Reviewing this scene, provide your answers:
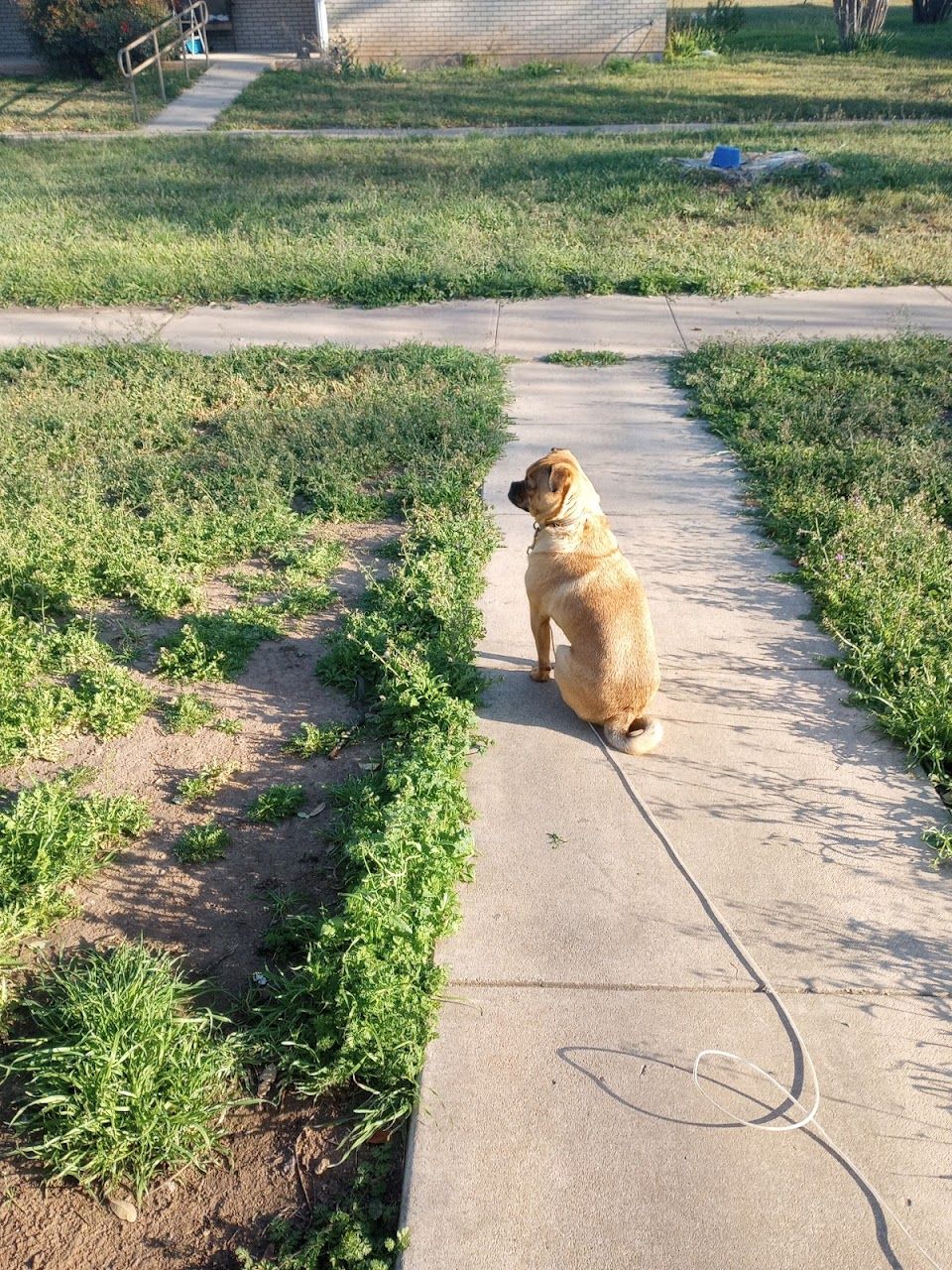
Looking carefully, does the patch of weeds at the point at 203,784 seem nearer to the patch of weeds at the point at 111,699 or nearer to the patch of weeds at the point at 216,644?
the patch of weeds at the point at 111,699

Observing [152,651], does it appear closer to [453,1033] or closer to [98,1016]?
[98,1016]

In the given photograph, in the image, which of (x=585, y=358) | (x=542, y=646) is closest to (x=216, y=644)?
(x=542, y=646)

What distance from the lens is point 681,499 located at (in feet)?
20.6

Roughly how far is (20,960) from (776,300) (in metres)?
9.05

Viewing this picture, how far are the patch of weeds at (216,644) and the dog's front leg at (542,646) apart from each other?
1.41 m

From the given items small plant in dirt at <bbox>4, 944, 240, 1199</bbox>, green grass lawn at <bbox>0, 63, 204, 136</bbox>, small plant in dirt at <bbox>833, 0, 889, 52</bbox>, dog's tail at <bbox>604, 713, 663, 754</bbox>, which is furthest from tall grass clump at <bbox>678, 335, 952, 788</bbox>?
small plant in dirt at <bbox>833, 0, 889, 52</bbox>

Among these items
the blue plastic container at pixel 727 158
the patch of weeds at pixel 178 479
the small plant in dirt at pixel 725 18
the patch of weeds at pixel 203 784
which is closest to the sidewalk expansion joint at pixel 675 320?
the patch of weeds at pixel 178 479

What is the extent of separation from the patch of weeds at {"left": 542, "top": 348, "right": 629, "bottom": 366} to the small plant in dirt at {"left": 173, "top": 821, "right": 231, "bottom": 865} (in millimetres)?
5891

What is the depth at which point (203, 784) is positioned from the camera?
403cm

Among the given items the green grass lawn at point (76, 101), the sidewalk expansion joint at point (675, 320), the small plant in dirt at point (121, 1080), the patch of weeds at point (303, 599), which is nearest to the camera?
the small plant in dirt at point (121, 1080)

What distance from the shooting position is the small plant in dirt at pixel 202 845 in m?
3.67

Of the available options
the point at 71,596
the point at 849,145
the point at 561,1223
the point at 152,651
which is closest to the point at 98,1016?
the point at 561,1223

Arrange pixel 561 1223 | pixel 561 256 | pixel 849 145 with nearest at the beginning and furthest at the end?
pixel 561 1223, pixel 561 256, pixel 849 145

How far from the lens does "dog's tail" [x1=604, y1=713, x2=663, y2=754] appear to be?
4.07 m
